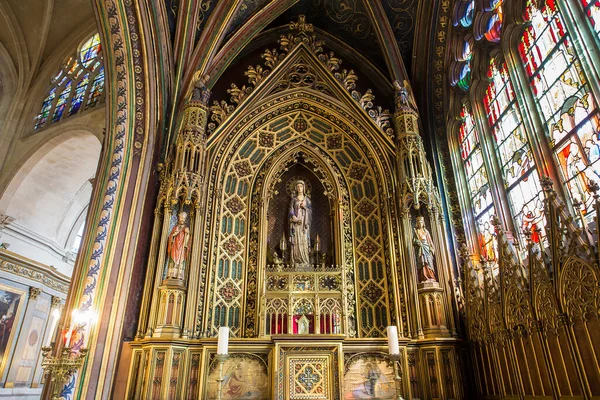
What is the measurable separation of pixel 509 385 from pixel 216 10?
10.9 m

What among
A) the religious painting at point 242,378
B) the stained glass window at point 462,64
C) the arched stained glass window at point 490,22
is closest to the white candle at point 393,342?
the religious painting at point 242,378

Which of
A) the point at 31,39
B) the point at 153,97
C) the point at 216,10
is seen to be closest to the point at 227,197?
→ the point at 153,97

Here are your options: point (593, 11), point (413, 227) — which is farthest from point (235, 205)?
point (593, 11)

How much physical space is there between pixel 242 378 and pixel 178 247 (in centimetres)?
289

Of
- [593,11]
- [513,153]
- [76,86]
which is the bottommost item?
[513,153]

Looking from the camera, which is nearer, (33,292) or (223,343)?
(223,343)

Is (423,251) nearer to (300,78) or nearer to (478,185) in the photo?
(478,185)

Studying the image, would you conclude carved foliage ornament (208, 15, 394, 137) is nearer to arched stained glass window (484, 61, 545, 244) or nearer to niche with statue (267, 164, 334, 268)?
niche with statue (267, 164, 334, 268)

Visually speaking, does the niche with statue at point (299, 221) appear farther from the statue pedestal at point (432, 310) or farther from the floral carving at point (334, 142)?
the statue pedestal at point (432, 310)

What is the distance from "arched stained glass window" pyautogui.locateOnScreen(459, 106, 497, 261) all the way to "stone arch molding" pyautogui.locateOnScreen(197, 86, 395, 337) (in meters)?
1.79

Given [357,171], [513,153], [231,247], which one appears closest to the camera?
[513,153]

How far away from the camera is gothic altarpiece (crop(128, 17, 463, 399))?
26.7 ft

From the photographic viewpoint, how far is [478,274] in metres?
8.59

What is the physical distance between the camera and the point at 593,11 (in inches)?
252
